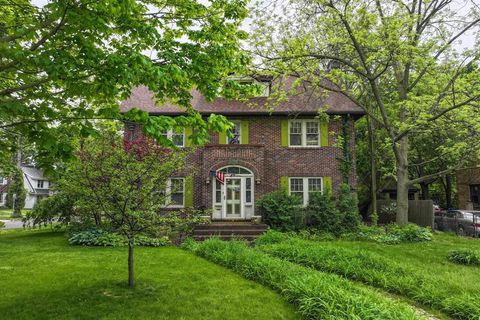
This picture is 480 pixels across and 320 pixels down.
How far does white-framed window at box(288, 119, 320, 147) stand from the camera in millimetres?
17453

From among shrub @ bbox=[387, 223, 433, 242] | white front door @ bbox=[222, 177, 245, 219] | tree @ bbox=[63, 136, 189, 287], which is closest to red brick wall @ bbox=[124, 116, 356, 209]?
white front door @ bbox=[222, 177, 245, 219]

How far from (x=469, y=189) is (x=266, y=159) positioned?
19.6m

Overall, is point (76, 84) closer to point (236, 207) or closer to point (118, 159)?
point (118, 159)

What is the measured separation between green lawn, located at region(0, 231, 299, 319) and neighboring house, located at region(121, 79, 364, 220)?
22.3ft

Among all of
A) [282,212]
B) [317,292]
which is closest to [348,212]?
[282,212]

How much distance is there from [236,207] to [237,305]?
35.5 ft

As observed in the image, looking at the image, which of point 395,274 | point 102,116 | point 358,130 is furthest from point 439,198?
point 102,116

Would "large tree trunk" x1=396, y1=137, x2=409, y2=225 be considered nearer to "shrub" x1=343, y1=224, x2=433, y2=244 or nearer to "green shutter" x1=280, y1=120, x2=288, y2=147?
"shrub" x1=343, y1=224, x2=433, y2=244

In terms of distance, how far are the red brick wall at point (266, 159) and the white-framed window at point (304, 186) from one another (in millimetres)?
264

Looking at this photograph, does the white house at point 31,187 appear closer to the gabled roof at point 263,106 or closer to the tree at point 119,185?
the gabled roof at point 263,106

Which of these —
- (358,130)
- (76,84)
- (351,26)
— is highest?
(351,26)

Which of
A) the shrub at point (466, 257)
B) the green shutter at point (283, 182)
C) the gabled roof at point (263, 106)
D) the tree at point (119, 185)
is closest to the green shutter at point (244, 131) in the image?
the gabled roof at point (263, 106)

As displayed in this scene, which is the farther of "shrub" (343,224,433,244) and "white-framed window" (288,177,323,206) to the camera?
"white-framed window" (288,177,323,206)

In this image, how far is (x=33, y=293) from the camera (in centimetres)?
650
